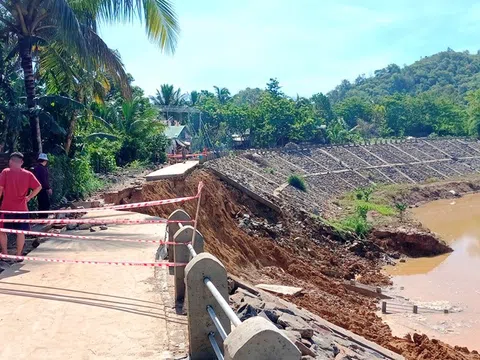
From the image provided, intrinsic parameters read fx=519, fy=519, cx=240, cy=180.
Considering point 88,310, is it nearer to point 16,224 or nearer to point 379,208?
point 16,224

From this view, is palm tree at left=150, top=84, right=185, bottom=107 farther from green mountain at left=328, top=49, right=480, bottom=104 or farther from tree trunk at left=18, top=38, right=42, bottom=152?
green mountain at left=328, top=49, right=480, bottom=104

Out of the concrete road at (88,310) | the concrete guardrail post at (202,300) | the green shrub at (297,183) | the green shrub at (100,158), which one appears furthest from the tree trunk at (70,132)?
the green shrub at (297,183)

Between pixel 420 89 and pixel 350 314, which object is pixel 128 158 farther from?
pixel 420 89

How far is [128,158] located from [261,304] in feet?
62.1

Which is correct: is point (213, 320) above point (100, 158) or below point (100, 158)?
below

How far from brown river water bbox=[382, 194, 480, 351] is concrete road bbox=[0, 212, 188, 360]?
951cm

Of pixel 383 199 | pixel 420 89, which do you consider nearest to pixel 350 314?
pixel 383 199

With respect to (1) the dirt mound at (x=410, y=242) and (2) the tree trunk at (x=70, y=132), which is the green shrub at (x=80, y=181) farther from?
(1) the dirt mound at (x=410, y=242)

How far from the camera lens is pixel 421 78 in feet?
446

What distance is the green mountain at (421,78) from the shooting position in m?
128

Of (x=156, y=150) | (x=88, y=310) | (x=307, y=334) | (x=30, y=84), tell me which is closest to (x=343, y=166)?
(x=156, y=150)

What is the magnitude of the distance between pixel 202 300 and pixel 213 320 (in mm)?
501

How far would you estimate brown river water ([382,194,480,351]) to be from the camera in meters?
14.8

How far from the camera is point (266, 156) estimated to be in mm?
38688
